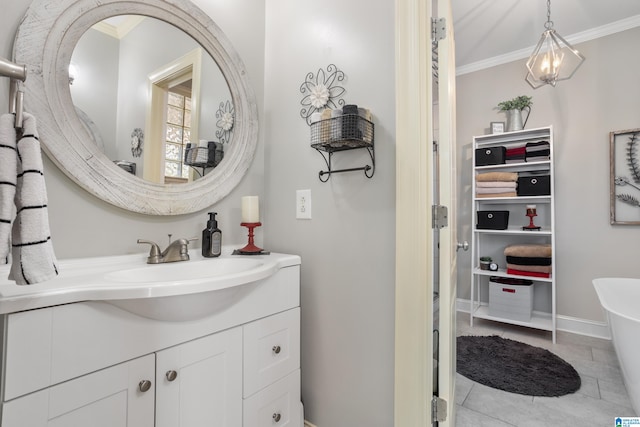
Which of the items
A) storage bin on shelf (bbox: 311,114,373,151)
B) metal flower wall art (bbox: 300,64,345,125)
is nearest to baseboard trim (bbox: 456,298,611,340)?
storage bin on shelf (bbox: 311,114,373,151)

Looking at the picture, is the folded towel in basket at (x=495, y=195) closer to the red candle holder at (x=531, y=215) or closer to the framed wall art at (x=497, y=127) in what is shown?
the red candle holder at (x=531, y=215)

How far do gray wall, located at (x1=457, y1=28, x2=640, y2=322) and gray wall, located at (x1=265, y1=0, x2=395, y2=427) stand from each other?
2.57 meters

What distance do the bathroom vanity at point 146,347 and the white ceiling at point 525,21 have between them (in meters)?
2.71

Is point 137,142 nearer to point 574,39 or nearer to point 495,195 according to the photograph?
point 495,195

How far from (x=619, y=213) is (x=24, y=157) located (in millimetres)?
3693

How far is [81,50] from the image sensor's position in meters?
1.05

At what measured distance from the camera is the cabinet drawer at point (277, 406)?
1.09 m

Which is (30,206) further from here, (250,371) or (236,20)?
(236,20)

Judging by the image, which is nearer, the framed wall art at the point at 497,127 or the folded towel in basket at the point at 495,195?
the folded towel in basket at the point at 495,195

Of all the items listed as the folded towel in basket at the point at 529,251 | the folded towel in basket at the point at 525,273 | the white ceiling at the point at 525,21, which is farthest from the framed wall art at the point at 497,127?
the folded towel in basket at the point at 525,273

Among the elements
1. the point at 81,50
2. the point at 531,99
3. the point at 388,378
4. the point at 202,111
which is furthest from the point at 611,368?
the point at 81,50

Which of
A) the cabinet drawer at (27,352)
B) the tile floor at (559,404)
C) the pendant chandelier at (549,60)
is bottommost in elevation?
the tile floor at (559,404)

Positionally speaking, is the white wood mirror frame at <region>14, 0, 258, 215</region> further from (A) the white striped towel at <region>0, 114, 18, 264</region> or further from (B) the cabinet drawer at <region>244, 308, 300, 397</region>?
A: (B) the cabinet drawer at <region>244, 308, 300, 397</region>

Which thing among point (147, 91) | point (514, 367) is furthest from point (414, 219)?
point (514, 367)
